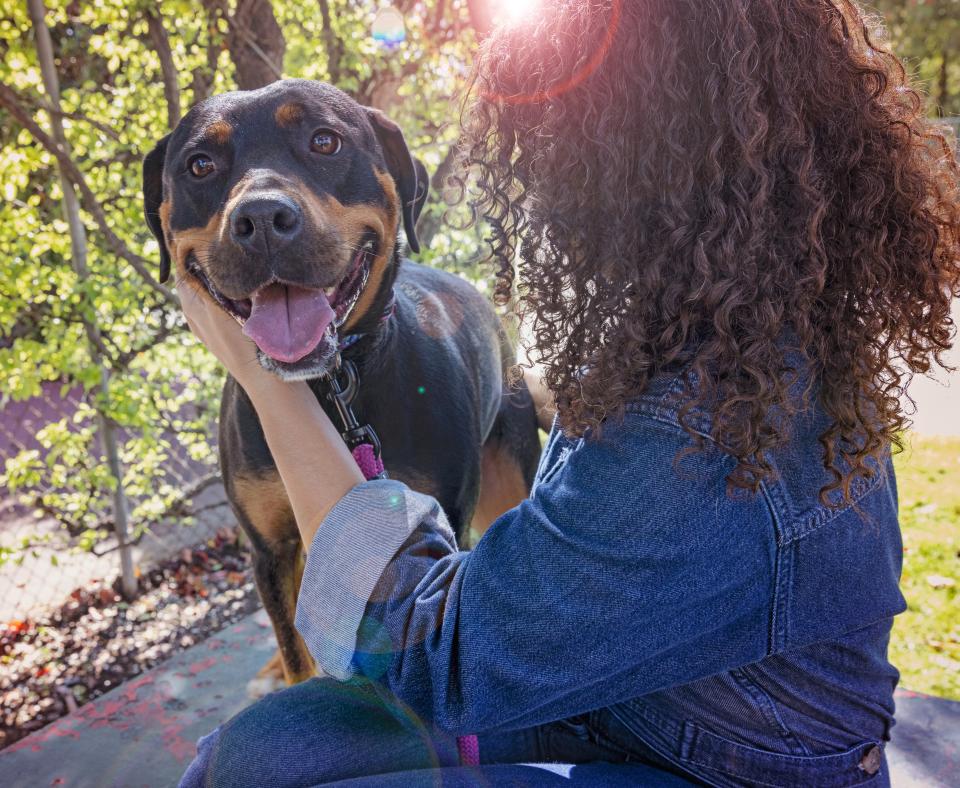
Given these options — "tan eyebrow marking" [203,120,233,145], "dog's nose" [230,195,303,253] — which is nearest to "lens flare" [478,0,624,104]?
"dog's nose" [230,195,303,253]

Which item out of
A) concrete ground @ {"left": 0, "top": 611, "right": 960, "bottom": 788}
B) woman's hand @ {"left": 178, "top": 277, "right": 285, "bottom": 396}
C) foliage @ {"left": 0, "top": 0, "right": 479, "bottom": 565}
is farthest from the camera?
foliage @ {"left": 0, "top": 0, "right": 479, "bottom": 565}

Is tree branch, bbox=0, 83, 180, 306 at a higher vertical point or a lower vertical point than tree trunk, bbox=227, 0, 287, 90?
lower

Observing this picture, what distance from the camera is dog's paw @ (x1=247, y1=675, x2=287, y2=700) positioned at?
10.0 ft

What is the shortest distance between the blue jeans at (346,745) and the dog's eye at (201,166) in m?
1.37

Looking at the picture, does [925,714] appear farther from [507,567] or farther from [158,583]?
[158,583]

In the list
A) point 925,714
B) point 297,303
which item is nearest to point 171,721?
point 297,303

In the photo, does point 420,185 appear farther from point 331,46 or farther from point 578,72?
point 331,46

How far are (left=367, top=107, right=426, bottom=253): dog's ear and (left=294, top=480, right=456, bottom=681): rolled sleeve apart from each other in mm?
1257

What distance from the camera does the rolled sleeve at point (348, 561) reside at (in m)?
1.43

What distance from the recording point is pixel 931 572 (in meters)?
4.09

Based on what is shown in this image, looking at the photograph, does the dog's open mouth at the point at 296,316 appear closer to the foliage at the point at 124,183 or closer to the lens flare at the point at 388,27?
the foliage at the point at 124,183

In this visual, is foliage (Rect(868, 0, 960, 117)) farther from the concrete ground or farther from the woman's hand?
the woman's hand

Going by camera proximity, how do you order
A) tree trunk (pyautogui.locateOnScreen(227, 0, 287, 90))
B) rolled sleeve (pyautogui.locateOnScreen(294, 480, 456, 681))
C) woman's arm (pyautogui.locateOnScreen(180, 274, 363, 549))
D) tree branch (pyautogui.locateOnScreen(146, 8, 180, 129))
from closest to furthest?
rolled sleeve (pyautogui.locateOnScreen(294, 480, 456, 681)), woman's arm (pyautogui.locateOnScreen(180, 274, 363, 549)), tree branch (pyautogui.locateOnScreen(146, 8, 180, 129)), tree trunk (pyautogui.locateOnScreen(227, 0, 287, 90))

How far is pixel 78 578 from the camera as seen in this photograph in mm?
4402
